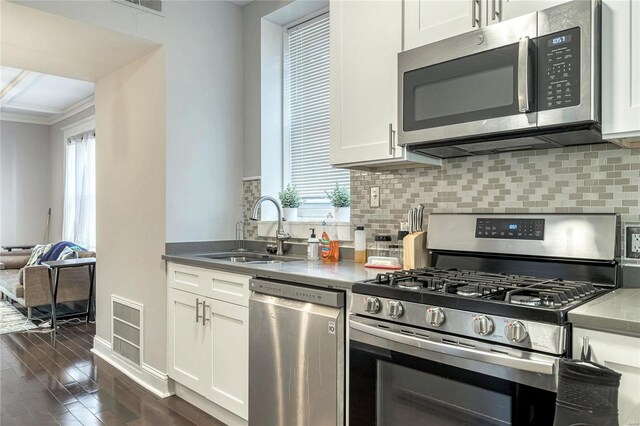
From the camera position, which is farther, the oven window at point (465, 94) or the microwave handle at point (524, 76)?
the oven window at point (465, 94)

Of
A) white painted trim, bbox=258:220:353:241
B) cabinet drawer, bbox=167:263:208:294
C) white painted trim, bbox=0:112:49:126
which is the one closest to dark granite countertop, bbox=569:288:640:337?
white painted trim, bbox=258:220:353:241

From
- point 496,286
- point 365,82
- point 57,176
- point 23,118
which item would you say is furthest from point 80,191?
point 496,286

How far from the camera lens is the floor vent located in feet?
11.0

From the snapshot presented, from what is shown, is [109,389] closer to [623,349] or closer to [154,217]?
[154,217]

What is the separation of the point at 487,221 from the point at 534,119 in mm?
559

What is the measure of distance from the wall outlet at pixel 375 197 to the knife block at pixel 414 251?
0.43 meters

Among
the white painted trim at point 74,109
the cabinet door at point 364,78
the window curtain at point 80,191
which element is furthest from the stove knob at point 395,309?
the white painted trim at point 74,109

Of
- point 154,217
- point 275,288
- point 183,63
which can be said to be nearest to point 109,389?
point 154,217

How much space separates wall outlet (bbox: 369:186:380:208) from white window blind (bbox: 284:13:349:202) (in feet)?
1.43

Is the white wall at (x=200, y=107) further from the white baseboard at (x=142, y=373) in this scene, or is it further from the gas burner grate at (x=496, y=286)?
the gas burner grate at (x=496, y=286)

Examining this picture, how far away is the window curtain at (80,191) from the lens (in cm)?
636

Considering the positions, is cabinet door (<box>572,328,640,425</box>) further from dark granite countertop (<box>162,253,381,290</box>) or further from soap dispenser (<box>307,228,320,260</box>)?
soap dispenser (<box>307,228,320,260</box>)

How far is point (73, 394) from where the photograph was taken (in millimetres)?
3039

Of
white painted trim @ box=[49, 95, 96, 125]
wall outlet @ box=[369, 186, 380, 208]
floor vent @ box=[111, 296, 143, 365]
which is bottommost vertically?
floor vent @ box=[111, 296, 143, 365]
